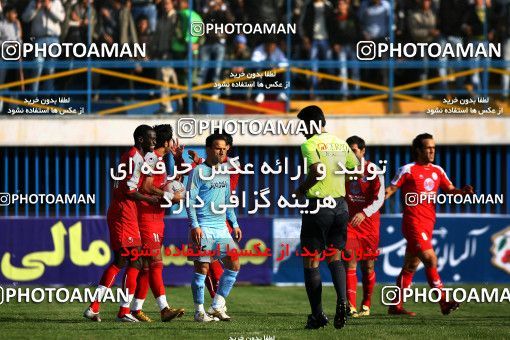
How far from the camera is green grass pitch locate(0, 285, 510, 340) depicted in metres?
13.1

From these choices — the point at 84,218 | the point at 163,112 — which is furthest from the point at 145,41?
the point at 84,218

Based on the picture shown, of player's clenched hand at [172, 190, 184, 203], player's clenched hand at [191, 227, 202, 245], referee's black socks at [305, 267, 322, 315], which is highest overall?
player's clenched hand at [172, 190, 184, 203]

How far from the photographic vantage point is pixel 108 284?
1456cm

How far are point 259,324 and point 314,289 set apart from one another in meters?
1.20

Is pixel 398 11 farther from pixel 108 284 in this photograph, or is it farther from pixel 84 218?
pixel 108 284

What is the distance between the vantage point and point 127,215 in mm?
14594

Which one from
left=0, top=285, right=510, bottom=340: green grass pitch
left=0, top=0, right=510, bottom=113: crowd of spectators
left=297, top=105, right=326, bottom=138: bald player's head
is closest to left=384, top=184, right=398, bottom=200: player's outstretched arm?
left=0, top=285, right=510, bottom=340: green grass pitch

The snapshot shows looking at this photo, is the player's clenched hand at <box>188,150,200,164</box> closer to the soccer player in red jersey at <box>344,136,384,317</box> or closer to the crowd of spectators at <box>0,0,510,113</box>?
the soccer player in red jersey at <box>344,136,384,317</box>

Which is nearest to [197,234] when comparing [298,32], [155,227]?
[155,227]

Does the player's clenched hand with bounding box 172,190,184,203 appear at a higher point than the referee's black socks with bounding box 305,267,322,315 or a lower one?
higher

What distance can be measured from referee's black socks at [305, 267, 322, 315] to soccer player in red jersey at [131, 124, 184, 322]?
1.66 m

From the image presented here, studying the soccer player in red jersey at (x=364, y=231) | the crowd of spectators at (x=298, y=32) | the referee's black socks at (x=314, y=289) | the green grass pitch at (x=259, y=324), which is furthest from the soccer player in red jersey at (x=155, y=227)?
the crowd of spectators at (x=298, y=32)

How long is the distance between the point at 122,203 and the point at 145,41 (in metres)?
9.45

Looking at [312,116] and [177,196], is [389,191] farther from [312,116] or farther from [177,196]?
[312,116]
